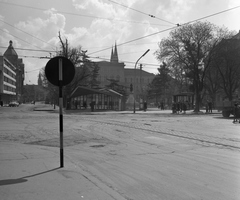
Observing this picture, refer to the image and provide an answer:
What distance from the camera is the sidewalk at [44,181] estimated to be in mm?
4766

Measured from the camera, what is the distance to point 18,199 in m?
4.53

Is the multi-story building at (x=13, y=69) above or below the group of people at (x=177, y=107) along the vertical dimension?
above

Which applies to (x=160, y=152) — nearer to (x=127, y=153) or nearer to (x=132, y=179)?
(x=127, y=153)

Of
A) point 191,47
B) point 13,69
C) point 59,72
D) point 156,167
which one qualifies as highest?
point 13,69

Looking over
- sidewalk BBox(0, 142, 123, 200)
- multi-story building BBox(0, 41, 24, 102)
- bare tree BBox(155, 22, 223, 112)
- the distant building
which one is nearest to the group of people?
bare tree BBox(155, 22, 223, 112)

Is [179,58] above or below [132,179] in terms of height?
above

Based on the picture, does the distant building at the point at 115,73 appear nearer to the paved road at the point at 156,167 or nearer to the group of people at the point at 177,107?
the group of people at the point at 177,107

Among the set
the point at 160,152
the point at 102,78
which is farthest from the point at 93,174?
the point at 102,78

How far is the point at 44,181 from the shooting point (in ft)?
18.2

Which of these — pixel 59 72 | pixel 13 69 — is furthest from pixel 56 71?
pixel 13 69

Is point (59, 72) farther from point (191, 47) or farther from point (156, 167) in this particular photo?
point (191, 47)

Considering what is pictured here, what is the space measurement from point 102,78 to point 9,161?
13709 cm

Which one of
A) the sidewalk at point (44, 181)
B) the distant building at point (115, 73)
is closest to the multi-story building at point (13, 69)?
the distant building at point (115, 73)

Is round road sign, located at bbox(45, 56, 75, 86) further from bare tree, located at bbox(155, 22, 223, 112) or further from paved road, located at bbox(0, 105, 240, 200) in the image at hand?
bare tree, located at bbox(155, 22, 223, 112)
